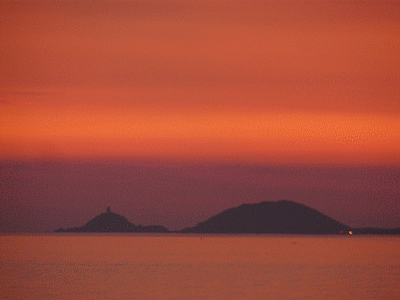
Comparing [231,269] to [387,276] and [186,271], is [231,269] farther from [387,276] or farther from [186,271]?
[387,276]

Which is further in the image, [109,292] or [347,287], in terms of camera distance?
[347,287]

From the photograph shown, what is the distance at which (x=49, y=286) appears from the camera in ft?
161

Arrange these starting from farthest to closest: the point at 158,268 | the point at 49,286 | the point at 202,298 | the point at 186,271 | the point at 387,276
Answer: the point at 158,268, the point at 186,271, the point at 387,276, the point at 49,286, the point at 202,298

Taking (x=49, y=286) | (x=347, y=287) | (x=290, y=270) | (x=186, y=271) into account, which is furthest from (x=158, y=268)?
(x=347, y=287)

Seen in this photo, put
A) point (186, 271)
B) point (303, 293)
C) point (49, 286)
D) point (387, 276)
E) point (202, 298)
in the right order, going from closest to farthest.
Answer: point (202, 298), point (303, 293), point (49, 286), point (387, 276), point (186, 271)

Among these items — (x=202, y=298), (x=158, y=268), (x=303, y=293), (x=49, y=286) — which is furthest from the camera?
(x=158, y=268)

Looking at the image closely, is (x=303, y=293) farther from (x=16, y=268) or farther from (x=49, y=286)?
(x=16, y=268)

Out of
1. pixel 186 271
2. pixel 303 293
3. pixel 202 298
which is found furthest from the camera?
pixel 186 271

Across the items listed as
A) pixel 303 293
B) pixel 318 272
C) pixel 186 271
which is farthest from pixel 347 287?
pixel 186 271

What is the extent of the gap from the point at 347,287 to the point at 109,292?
1941 centimetres

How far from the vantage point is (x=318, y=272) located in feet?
212

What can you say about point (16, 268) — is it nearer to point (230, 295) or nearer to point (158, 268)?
point (158, 268)

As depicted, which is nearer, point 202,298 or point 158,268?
point 202,298

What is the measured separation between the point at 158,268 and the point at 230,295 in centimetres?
2483
